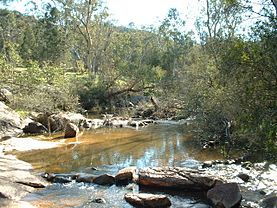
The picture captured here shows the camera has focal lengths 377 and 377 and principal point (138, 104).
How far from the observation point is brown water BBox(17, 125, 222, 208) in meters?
10.2

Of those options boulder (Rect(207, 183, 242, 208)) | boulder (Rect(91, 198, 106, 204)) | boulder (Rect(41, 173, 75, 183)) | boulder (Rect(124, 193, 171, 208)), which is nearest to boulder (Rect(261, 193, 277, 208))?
boulder (Rect(207, 183, 242, 208))

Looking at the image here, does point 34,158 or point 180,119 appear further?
point 180,119

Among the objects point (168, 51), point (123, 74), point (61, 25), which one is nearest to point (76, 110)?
point (123, 74)

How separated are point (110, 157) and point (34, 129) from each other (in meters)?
7.86

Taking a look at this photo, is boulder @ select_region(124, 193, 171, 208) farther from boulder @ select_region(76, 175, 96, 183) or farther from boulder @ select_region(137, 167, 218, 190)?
boulder @ select_region(76, 175, 96, 183)

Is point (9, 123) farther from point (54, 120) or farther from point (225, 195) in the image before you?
point (225, 195)

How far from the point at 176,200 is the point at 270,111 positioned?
337 centimetres

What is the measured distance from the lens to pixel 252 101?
9195 mm

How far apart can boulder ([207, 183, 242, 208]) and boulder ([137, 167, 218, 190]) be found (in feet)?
2.55

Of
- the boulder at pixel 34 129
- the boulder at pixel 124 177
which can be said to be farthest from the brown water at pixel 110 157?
the boulder at pixel 34 129

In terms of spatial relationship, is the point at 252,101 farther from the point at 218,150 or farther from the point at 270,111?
the point at 218,150

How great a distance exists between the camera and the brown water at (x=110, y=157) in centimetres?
1016

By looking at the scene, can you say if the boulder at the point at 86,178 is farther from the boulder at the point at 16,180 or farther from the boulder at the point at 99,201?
the boulder at the point at 99,201

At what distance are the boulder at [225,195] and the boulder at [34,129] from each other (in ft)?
46.3
